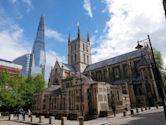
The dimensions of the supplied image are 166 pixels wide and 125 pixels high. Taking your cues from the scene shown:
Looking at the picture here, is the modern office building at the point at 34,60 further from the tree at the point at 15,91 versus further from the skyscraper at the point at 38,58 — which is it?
the tree at the point at 15,91

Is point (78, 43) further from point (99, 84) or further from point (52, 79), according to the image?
point (99, 84)

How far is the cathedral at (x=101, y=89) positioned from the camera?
101 feet

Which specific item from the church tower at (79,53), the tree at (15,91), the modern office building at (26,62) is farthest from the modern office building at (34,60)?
the tree at (15,91)

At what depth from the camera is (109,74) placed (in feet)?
185

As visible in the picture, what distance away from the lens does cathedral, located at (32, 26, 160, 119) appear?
101 feet

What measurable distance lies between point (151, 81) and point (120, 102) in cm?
1304

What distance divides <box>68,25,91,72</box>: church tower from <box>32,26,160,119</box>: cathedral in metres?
0.48

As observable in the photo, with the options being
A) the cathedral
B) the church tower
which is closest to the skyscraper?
the church tower

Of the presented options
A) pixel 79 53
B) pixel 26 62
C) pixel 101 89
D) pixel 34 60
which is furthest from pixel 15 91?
pixel 34 60

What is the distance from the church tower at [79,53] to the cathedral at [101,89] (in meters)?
0.48

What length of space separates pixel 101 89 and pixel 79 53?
41.3 metres

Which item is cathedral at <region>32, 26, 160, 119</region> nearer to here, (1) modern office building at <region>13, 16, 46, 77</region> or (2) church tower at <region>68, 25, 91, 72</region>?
(2) church tower at <region>68, 25, 91, 72</region>

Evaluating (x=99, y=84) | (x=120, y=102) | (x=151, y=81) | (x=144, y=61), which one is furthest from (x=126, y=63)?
(x=99, y=84)

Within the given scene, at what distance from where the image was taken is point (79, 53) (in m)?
71.2
